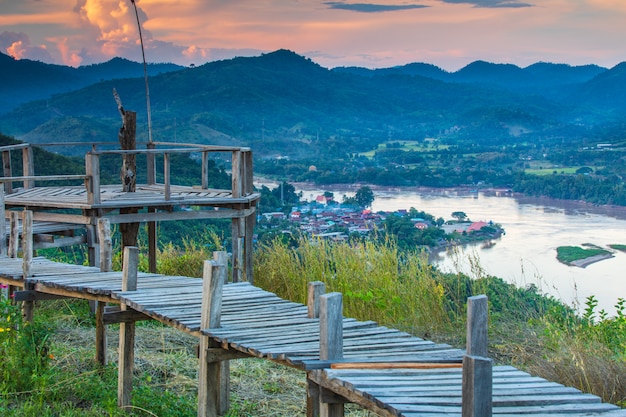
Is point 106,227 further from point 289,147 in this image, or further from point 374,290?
point 289,147

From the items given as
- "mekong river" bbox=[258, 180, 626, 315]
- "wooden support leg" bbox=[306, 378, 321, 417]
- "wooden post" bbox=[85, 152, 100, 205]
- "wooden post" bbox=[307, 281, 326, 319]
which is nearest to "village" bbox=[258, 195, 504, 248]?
"mekong river" bbox=[258, 180, 626, 315]

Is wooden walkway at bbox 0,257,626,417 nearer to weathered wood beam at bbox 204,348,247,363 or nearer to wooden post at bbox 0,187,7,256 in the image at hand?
weathered wood beam at bbox 204,348,247,363

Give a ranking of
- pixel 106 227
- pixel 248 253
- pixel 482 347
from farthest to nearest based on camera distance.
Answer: pixel 248 253
pixel 106 227
pixel 482 347

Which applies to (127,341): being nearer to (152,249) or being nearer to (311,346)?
(311,346)

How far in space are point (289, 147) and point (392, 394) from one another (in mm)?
50886

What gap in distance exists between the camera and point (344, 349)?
4.54m

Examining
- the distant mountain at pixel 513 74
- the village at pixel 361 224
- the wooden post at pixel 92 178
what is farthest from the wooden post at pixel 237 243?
the distant mountain at pixel 513 74

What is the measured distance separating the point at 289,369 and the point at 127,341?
1.79m

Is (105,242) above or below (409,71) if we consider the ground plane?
below

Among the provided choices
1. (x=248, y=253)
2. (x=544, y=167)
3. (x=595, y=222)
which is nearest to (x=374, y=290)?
(x=248, y=253)

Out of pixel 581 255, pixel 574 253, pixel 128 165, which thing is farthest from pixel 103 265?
pixel 581 255

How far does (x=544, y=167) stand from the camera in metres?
46.8

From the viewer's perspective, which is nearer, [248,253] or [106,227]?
A: [106,227]

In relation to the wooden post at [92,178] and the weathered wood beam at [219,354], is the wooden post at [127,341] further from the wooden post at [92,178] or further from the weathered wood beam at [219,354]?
the wooden post at [92,178]
